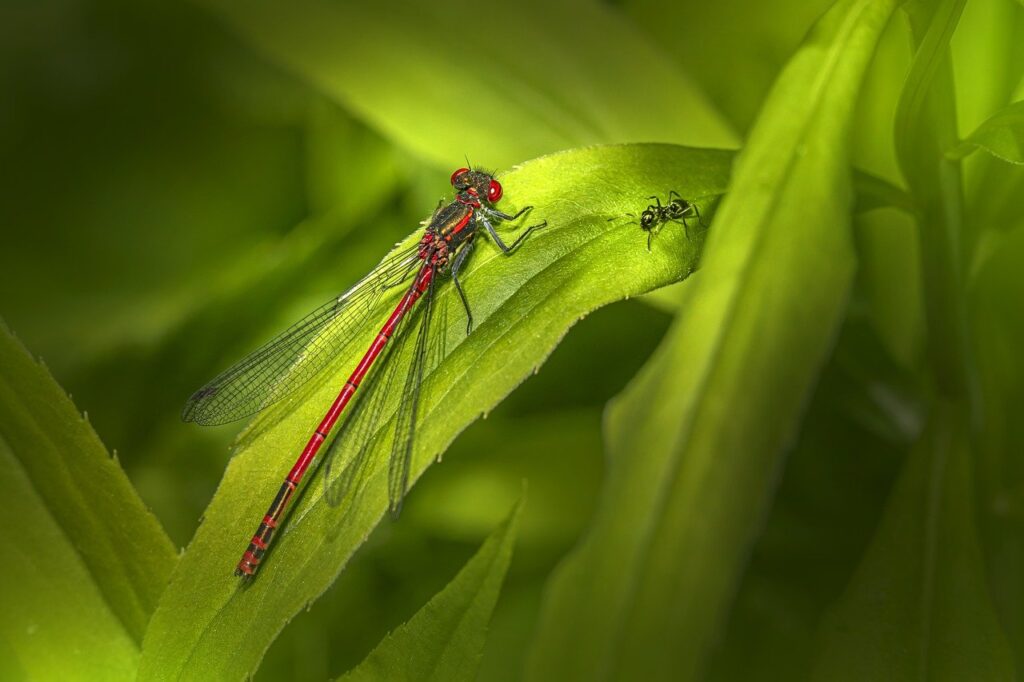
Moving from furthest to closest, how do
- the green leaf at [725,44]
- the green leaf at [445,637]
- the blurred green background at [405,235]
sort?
the green leaf at [725,44], the blurred green background at [405,235], the green leaf at [445,637]

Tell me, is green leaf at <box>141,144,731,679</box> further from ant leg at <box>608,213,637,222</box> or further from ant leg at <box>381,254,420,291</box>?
ant leg at <box>381,254,420,291</box>

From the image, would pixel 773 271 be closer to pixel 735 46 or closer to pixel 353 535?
pixel 353 535

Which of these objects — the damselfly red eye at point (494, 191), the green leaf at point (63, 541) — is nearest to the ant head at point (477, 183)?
the damselfly red eye at point (494, 191)

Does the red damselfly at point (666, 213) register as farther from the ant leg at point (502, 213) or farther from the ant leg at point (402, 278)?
the ant leg at point (402, 278)

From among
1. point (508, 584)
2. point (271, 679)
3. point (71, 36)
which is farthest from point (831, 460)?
point (71, 36)

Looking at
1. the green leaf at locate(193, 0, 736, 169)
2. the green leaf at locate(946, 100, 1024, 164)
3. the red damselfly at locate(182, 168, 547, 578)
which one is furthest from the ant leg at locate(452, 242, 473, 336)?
the green leaf at locate(946, 100, 1024, 164)

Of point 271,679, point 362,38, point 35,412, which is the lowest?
point 271,679

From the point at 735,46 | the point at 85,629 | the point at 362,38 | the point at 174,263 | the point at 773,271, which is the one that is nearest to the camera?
the point at 773,271
